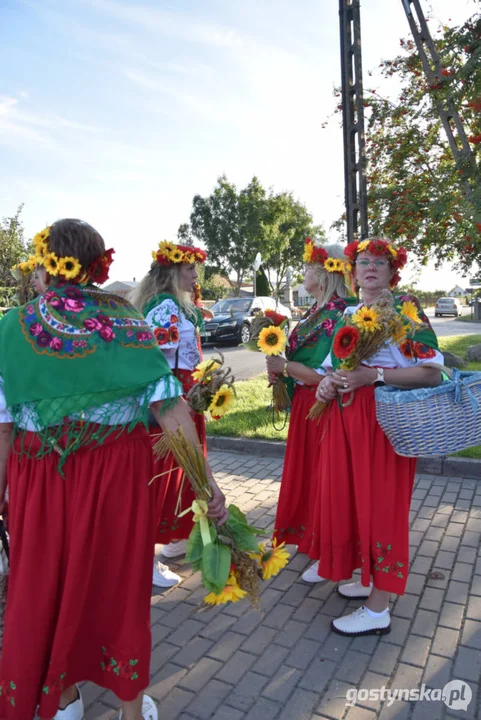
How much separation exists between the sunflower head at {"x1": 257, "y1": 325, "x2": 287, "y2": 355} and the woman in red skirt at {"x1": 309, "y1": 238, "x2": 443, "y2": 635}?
0.41m

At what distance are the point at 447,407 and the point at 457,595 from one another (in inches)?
55.3

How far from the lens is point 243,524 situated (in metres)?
2.00

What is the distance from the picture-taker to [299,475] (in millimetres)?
3311

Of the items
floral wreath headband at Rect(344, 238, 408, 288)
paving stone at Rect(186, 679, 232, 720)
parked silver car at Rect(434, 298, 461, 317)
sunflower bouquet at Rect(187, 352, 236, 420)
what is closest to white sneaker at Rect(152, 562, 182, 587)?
paving stone at Rect(186, 679, 232, 720)

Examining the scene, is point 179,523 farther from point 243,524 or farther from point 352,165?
point 352,165

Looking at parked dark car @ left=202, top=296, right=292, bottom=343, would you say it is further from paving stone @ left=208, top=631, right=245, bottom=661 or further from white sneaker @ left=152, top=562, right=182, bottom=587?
paving stone @ left=208, top=631, right=245, bottom=661

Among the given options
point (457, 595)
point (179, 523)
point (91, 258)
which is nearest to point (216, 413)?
point (91, 258)

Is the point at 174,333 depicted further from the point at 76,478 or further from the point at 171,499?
the point at 76,478

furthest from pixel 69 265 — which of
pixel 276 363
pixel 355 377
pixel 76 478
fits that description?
pixel 276 363

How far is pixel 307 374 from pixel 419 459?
259cm

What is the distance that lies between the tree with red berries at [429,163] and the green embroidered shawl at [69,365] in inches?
169

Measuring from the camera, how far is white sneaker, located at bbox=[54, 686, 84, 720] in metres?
2.04

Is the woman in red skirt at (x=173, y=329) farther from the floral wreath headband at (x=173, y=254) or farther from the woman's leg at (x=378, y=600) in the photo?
the woman's leg at (x=378, y=600)

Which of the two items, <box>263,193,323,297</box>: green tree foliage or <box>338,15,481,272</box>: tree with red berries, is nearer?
<box>338,15,481,272</box>: tree with red berries
